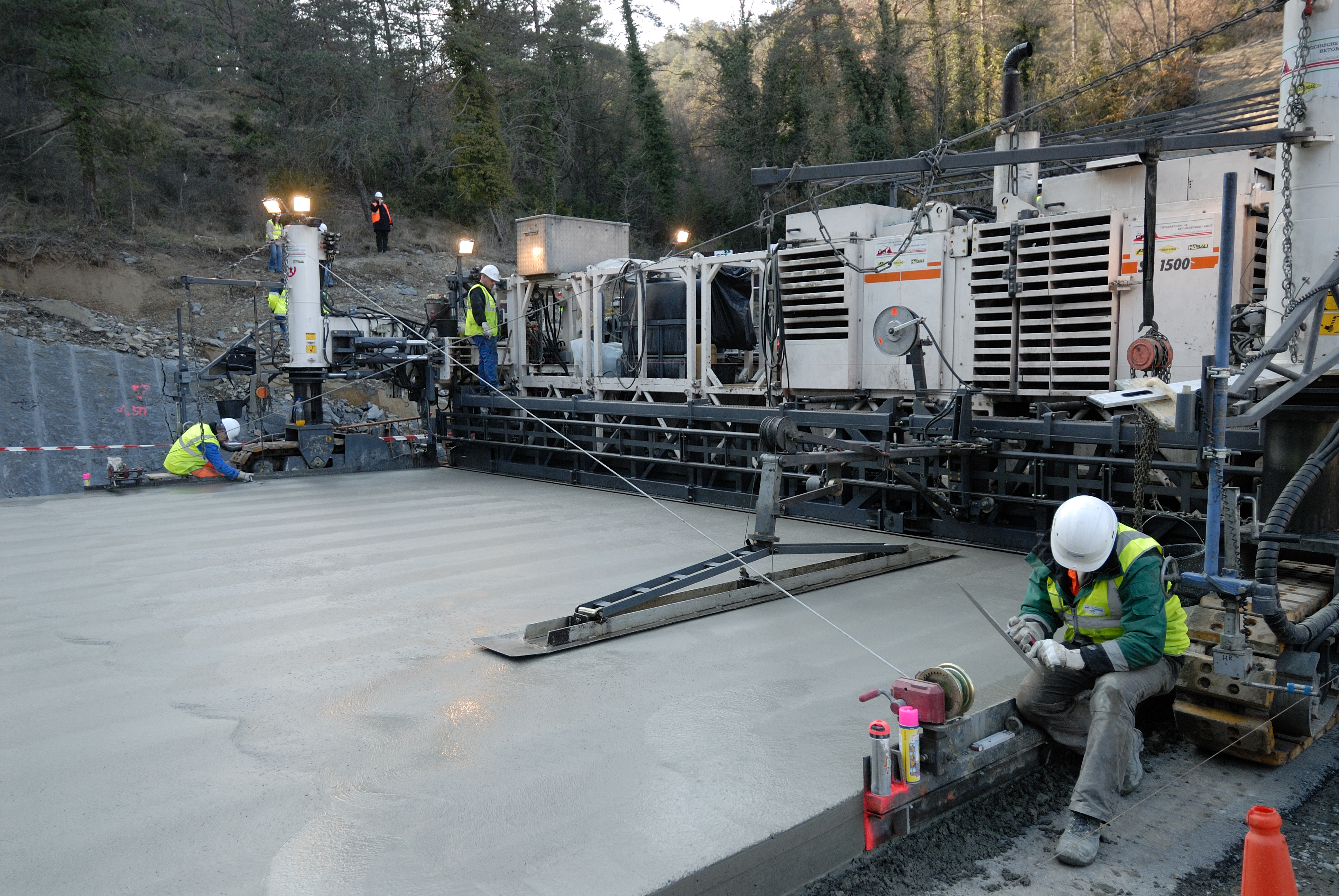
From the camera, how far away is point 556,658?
4789 millimetres

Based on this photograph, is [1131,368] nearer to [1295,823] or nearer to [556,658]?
[1295,823]

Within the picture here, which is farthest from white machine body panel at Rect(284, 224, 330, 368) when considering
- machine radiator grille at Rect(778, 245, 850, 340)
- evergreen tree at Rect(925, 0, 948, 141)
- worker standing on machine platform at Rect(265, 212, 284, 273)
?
evergreen tree at Rect(925, 0, 948, 141)

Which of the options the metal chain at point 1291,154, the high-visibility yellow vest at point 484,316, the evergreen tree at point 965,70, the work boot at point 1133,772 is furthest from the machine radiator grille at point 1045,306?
the evergreen tree at point 965,70

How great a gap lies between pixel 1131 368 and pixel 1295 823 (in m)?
4.03

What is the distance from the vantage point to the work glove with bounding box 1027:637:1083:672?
140 inches

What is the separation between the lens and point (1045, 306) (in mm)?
7504

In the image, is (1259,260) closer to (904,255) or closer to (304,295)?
(904,255)

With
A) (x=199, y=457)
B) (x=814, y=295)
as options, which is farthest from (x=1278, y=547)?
(x=199, y=457)

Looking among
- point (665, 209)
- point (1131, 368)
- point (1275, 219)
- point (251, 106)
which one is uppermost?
point (251, 106)

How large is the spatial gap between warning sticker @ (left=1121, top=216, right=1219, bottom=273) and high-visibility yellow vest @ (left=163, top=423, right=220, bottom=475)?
9.94 meters

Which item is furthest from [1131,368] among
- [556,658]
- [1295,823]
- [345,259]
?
[345,259]

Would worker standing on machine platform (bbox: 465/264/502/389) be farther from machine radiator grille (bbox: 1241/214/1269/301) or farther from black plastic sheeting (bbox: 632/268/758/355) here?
machine radiator grille (bbox: 1241/214/1269/301)

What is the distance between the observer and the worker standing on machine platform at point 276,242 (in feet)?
37.8

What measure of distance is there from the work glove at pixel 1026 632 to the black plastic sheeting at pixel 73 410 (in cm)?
1408
